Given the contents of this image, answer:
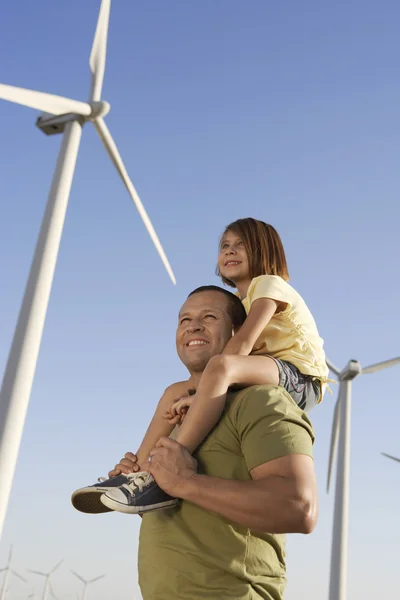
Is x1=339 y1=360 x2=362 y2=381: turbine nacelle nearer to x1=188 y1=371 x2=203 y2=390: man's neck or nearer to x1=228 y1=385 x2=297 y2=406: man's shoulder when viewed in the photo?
x1=188 y1=371 x2=203 y2=390: man's neck

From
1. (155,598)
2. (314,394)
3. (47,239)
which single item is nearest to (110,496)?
(155,598)

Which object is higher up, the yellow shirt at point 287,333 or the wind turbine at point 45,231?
the wind turbine at point 45,231

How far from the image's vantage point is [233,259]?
543 centimetres

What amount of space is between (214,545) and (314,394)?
6.76 feet

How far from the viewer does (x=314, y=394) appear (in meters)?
4.85

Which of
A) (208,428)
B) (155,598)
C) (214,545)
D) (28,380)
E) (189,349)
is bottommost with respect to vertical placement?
(155,598)

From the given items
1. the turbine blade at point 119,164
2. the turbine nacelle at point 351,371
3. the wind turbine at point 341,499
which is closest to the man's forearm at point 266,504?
the turbine blade at point 119,164

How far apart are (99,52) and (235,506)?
16098 millimetres

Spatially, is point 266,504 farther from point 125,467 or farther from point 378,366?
point 378,366

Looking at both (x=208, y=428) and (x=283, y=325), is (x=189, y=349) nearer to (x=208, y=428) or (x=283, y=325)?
(x=208, y=428)

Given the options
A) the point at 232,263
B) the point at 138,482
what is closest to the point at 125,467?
the point at 138,482

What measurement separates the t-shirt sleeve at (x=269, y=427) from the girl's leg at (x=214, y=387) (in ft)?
0.62

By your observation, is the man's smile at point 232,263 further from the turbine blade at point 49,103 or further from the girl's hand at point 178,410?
the turbine blade at point 49,103

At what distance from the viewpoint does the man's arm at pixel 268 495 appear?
9.24 ft
